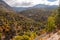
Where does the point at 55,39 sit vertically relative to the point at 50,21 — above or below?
below

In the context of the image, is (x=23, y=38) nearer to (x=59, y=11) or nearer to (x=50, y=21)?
(x=50, y=21)

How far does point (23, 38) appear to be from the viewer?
95938mm

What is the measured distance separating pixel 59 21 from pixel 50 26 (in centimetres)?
1418

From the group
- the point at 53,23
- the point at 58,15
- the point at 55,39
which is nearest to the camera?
the point at 55,39

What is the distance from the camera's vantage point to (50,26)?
9575cm

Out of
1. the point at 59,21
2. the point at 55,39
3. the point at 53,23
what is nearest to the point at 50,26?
the point at 53,23

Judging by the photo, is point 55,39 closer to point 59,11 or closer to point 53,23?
point 59,11

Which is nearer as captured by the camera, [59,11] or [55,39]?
[55,39]

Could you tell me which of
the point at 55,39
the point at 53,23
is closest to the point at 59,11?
the point at 53,23

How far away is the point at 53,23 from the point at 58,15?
48.6ft

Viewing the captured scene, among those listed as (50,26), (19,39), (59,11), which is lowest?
(19,39)

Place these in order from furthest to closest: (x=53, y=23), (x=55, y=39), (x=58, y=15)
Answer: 1. (x=53, y=23)
2. (x=58, y=15)
3. (x=55, y=39)

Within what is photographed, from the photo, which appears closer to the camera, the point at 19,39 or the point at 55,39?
the point at 55,39

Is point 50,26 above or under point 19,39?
above
